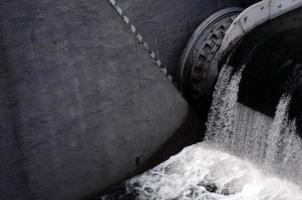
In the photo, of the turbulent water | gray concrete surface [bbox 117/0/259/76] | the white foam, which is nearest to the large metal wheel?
gray concrete surface [bbox 117/0/259/76]

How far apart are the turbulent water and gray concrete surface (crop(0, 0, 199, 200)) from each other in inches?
20.0

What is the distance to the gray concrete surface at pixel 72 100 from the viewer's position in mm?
5367

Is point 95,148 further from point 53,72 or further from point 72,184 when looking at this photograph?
point 53,72

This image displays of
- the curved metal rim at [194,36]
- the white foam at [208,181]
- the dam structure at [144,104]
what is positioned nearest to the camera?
the dam structure at [144,104]

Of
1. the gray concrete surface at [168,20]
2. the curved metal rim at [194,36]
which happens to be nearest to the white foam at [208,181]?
Result: the curved metal rim at [194,36]

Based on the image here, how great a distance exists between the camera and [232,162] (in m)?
6.60

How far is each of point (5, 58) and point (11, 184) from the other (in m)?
1.67

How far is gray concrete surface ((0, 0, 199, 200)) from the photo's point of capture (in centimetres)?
537

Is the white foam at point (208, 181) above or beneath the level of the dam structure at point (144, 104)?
beneath

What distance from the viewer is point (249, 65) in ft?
21.9

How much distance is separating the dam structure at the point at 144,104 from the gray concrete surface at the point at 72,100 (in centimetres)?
1

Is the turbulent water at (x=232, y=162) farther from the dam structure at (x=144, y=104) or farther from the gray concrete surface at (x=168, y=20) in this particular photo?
the gray concrete surface at (x=168, y=20)

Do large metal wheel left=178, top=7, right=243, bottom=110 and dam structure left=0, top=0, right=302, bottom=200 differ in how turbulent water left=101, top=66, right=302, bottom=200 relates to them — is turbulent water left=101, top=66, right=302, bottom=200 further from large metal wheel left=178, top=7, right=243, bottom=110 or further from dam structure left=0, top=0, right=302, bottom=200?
large metal wheel left=178, top=7, right=243, bottom=110

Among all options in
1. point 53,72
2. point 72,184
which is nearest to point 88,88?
point 53,72
